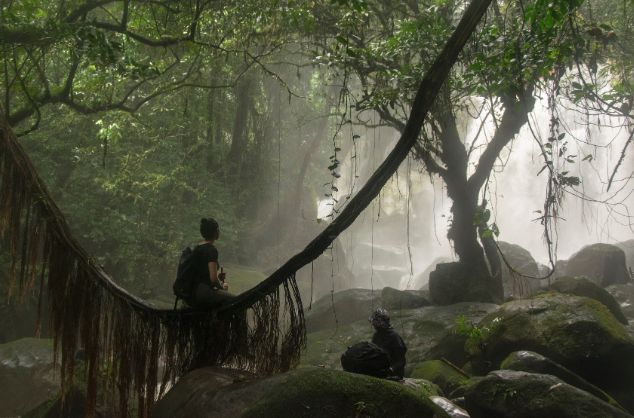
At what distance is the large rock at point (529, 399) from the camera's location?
19.1 feet

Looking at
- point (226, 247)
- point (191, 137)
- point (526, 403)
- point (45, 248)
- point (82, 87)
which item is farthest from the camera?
point (226, 247)

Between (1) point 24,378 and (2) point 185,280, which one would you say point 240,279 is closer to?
(1) point 24,378

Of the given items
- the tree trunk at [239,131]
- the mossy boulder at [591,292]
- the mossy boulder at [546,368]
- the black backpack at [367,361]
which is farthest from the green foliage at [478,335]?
the tree trunk at [239,131]

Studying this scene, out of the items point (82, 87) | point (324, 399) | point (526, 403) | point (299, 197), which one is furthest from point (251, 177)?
point (324, 399)

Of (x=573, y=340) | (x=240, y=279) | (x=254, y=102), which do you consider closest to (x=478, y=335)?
(x=573, y=340)

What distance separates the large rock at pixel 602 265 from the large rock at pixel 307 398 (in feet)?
53.8

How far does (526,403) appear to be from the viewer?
605 centimetres

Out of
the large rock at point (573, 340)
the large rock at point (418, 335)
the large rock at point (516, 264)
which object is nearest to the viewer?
the large rock at point (573, 340)

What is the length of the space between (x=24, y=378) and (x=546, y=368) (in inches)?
403

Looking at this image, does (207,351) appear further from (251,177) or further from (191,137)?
(251,177)

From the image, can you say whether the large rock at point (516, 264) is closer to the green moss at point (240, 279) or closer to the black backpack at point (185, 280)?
the green moss at point (240, 279)

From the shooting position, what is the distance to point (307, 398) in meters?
3.52

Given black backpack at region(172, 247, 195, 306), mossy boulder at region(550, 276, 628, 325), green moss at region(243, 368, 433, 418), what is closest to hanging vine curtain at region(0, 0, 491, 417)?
green moss at region(243, 368, 433, 418)

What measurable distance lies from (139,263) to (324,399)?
13.4m
